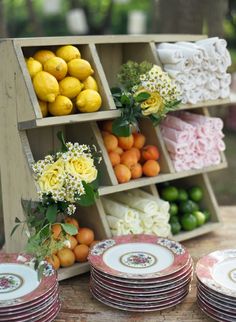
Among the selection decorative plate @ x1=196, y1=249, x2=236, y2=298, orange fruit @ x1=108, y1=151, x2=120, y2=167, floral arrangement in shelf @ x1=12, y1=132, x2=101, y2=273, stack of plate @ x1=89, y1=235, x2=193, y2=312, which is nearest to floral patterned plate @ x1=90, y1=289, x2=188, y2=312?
stack of plate @ x1=89, y1=235, x2=193, y2=312

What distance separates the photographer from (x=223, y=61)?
2.22 m

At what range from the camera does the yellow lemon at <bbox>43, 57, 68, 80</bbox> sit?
183 cm

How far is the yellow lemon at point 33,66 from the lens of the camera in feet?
6.03

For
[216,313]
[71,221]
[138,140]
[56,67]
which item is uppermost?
[56,67]

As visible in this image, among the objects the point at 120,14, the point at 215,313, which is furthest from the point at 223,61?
the point at 120,14

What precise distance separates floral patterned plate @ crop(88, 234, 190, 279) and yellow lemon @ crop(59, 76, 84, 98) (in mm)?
543

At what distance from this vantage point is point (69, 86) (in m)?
1.86

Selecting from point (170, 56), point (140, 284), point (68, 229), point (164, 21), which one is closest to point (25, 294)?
point (68, 229)

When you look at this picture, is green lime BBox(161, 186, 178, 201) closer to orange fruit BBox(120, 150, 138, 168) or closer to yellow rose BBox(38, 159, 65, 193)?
orange fruit BBox(120, 150, 138, 168)

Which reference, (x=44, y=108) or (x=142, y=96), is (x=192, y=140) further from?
(x=44, y=108)

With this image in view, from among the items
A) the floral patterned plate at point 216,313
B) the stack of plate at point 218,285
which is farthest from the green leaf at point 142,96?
the floral patterned plate at point 216,313

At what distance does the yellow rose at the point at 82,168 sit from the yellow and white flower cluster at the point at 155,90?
314mm

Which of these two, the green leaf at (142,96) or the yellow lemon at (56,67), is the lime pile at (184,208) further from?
the yellow lemon at (56,67)

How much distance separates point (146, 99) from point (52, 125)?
1.19ft
